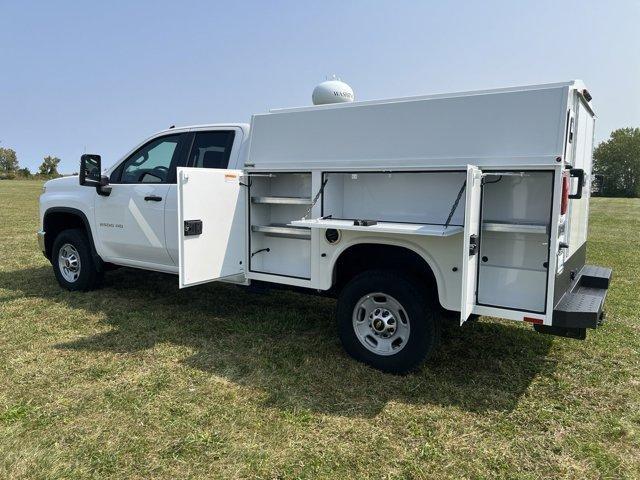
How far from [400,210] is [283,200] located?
1.19m

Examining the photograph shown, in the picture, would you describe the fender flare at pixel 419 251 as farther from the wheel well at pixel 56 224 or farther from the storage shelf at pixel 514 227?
the wheel well at pixel 56 224

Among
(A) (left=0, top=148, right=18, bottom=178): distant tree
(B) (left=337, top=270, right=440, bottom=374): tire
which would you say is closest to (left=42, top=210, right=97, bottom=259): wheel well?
(B) (left=337, top=270, right=440, bottom=374): tire

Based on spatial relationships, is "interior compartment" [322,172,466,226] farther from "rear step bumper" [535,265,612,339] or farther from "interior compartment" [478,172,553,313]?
"rear step bumper" [535,265,612,339]

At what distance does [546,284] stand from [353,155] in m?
1.84

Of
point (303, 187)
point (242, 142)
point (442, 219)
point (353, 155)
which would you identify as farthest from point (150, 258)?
point (442, 219)

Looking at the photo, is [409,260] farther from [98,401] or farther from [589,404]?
[98,401]

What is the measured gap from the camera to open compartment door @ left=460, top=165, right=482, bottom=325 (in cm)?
336

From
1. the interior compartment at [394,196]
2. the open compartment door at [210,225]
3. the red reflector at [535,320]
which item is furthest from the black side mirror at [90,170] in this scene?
the red reflector at [535,320]

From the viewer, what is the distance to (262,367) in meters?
4.29

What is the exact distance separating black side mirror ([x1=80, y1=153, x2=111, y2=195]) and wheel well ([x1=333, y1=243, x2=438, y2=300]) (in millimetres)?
3199

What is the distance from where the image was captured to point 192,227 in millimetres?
4520

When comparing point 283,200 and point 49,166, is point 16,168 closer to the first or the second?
point 49,166

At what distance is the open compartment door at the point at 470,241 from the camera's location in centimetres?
336

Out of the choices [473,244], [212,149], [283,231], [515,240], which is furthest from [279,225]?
[515,240]
